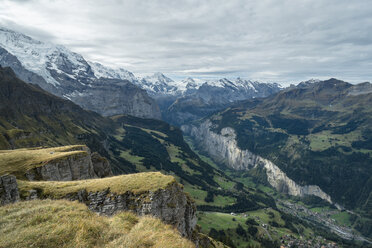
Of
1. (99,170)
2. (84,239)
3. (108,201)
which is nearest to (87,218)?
(84,239)

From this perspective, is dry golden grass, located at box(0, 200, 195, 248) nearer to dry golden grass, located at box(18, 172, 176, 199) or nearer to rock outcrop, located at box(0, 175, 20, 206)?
rock outcrop, located at box(0, 175, 20, 206)

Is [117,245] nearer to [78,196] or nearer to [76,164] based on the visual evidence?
[78,196]

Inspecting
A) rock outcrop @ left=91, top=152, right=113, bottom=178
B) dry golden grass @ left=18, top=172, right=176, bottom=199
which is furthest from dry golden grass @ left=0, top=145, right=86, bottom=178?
dry golden grass @ left=18, top=172, right=176, bottom=199

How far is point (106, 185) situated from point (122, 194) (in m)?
3.18

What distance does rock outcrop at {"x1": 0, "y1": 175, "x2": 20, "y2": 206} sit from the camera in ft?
80.7

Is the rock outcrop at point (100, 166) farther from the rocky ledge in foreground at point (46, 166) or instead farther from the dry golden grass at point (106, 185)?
the dry golden grass at point (106, 185)

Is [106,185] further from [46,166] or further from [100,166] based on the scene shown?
[100,166]

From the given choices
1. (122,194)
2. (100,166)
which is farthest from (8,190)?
(100,166)

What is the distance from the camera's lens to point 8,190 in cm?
2530

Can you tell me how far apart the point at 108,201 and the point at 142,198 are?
4693 mm

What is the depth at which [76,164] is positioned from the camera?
4781cm

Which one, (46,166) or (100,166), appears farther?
(100,166)

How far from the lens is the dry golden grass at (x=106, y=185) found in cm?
2944

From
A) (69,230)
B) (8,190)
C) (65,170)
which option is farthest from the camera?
(65,170)
